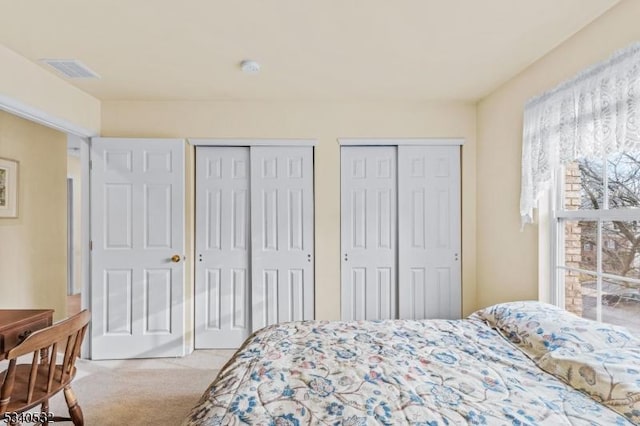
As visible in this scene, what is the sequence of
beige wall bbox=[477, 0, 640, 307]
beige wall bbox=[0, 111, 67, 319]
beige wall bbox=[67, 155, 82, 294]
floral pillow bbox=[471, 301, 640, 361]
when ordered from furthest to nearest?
beige wall bbox=[67, 155, 82, 294], beige wall bbox=[0, 111, 67, 319], beige wall bbox=[477, 0, 640, 307], floral pillow bbox=[471, 301, 640, 361]

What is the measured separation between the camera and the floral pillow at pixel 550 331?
4.73 ft

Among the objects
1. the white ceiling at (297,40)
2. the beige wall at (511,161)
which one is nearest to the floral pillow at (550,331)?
the beige wall at (511,161)

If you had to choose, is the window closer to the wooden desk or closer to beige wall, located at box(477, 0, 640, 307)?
beige wall, located at box(477, 0, 640, 307)

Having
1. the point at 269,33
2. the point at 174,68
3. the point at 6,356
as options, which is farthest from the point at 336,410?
the point at 174,68

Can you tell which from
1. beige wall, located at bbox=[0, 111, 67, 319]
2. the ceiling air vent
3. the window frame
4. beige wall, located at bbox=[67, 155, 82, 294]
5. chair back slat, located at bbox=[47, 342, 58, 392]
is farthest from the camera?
beige wall, located at bbox=[67, 155, 82, 294]

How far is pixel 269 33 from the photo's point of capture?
202 centimetres

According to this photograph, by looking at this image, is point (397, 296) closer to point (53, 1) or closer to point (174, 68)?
point (174, 68)

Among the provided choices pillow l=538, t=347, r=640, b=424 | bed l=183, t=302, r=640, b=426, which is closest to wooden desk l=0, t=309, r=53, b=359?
bed l=183, t=302, r=640, b=426

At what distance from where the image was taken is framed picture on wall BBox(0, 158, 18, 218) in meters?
3.24

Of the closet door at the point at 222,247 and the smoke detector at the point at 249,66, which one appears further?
the closet door at the point at 222,247

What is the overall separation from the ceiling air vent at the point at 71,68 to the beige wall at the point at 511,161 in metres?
3.30

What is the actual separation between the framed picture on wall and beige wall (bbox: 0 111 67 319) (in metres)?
0.05

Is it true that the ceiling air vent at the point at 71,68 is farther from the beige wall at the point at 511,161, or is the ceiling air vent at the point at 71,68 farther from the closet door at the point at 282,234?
the beige wall at the point at 511,161

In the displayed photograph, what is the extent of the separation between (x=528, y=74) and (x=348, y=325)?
7.36 ft
